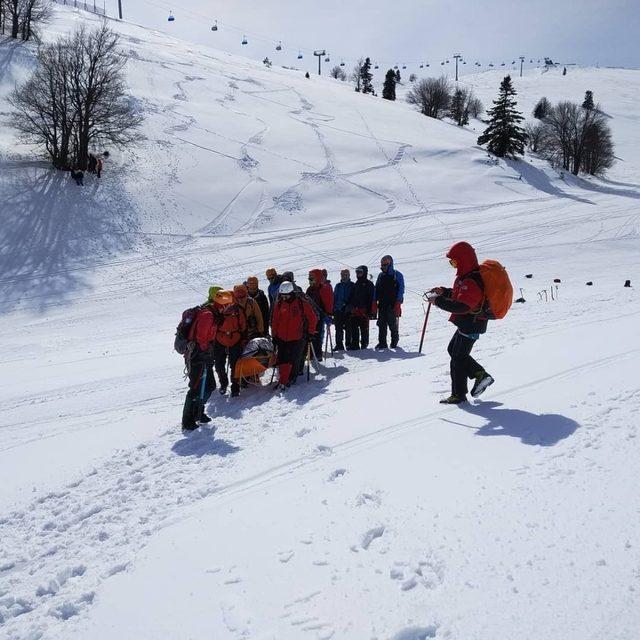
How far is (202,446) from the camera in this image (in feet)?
21.5

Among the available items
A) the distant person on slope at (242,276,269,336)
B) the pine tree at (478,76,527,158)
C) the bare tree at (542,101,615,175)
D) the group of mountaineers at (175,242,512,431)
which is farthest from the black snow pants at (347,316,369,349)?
the bare tree at (542,101,615,175)

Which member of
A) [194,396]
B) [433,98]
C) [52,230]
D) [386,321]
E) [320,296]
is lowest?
[194,396]

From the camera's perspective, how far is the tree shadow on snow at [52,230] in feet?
65.6

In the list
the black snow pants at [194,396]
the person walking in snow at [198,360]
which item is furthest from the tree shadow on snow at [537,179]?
the black snow pants at [194,396]

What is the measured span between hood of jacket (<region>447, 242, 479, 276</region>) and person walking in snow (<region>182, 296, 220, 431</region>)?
3053mm

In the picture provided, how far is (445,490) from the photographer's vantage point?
4367 millimetres

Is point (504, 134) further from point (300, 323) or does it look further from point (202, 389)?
point (202, 389)

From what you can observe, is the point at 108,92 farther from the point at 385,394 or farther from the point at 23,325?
the point at 385,394

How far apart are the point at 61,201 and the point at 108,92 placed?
6.73m

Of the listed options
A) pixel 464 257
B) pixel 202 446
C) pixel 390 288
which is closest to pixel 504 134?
pixel 390 288

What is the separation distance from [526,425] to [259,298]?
5280 mm

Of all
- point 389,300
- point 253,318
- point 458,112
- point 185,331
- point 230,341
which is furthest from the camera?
point 458,112

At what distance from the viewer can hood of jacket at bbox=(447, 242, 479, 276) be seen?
6.09m

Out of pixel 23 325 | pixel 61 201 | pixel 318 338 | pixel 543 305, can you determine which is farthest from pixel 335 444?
pixel 61 201
